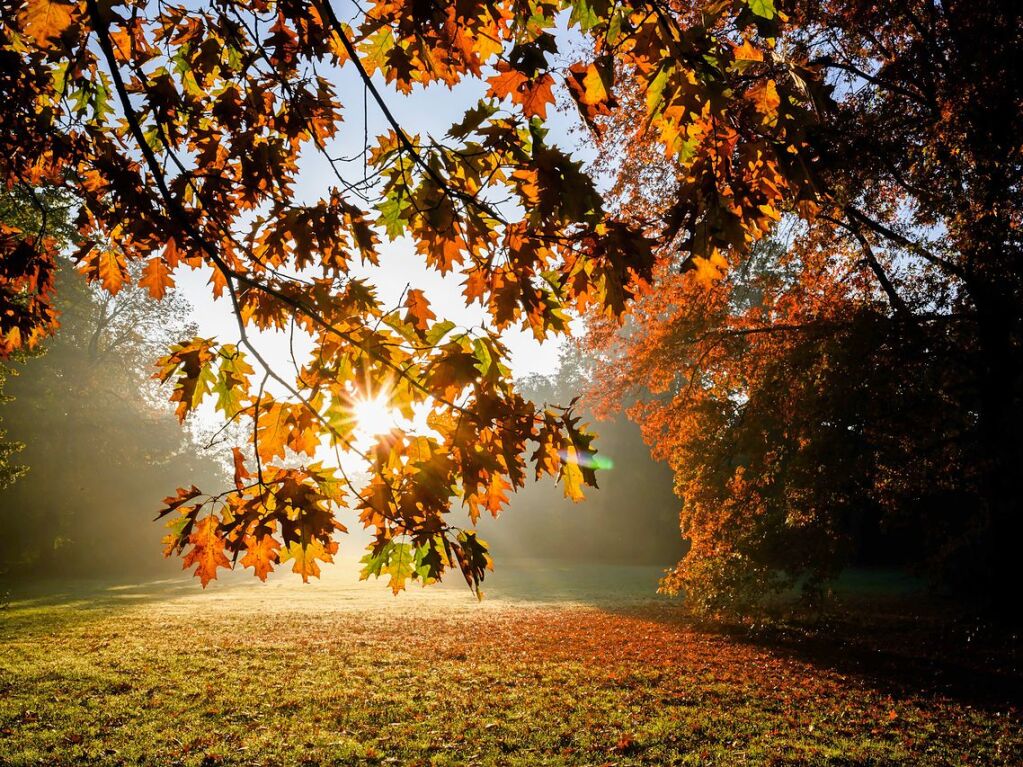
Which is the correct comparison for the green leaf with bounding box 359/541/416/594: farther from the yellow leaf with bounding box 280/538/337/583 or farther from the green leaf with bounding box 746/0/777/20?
the green leaf with bounding box 746/0/777/20

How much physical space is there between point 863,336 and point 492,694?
8334mm

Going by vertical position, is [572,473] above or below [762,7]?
below

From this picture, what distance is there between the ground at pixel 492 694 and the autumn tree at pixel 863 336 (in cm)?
213

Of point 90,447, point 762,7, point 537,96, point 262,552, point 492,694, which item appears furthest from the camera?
point 90,447

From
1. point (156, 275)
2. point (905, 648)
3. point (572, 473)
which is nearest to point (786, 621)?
point (905, 648)

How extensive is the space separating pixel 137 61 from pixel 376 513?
3.07 metres

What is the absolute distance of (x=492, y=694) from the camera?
7.45m

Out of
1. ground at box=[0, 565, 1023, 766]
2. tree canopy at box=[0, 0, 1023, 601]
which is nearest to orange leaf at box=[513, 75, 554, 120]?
tree canopy at box=[0, 0, 1023, 601]

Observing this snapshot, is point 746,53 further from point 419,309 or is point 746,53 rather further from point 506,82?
point 419,309

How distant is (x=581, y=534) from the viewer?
40.1m

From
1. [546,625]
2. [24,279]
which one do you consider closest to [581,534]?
[546,625]

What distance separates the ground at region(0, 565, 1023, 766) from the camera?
222 inches

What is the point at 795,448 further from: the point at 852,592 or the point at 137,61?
the point at 852,592

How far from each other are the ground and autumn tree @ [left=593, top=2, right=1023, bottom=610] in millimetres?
2128
